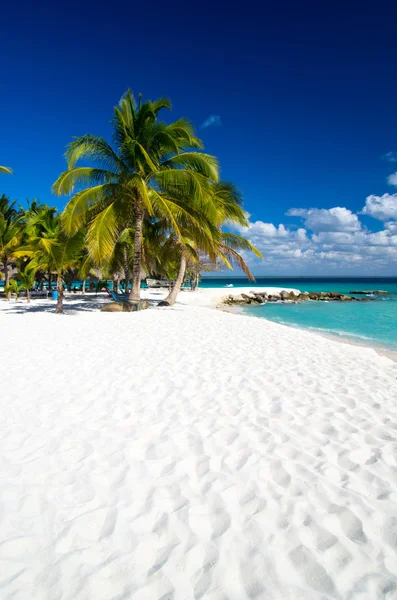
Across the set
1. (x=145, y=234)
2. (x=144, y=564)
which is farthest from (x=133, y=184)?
(x=144, y=564)

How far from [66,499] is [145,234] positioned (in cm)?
1593

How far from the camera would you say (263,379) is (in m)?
5.07

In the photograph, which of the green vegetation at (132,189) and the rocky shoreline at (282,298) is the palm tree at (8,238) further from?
the rocky shoreline at (282,298)

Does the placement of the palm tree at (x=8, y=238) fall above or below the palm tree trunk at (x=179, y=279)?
above

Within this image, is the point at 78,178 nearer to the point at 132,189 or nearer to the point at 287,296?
the point at 132,189

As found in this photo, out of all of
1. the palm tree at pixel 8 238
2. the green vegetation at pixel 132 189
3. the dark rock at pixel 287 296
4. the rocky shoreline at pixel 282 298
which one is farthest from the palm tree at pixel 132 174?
the dark rock at pixel 287 296

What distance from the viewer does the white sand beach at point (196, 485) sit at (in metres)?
1.77

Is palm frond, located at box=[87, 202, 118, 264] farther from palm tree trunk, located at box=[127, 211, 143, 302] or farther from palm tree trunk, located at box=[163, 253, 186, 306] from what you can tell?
palm tree trunk, located at box=[163, 253, 186, 306]

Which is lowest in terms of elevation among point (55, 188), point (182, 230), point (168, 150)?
point (182, 230)

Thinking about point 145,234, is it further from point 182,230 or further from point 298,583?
point 298,583

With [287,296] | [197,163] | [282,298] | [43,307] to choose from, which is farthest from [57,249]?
[287,296]

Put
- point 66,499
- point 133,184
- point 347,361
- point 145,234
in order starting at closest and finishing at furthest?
point 66,499 < point 347,361 < point 133,184 < point 145,234

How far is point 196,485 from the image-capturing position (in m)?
2.52

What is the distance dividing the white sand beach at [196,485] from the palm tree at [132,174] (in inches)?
334
